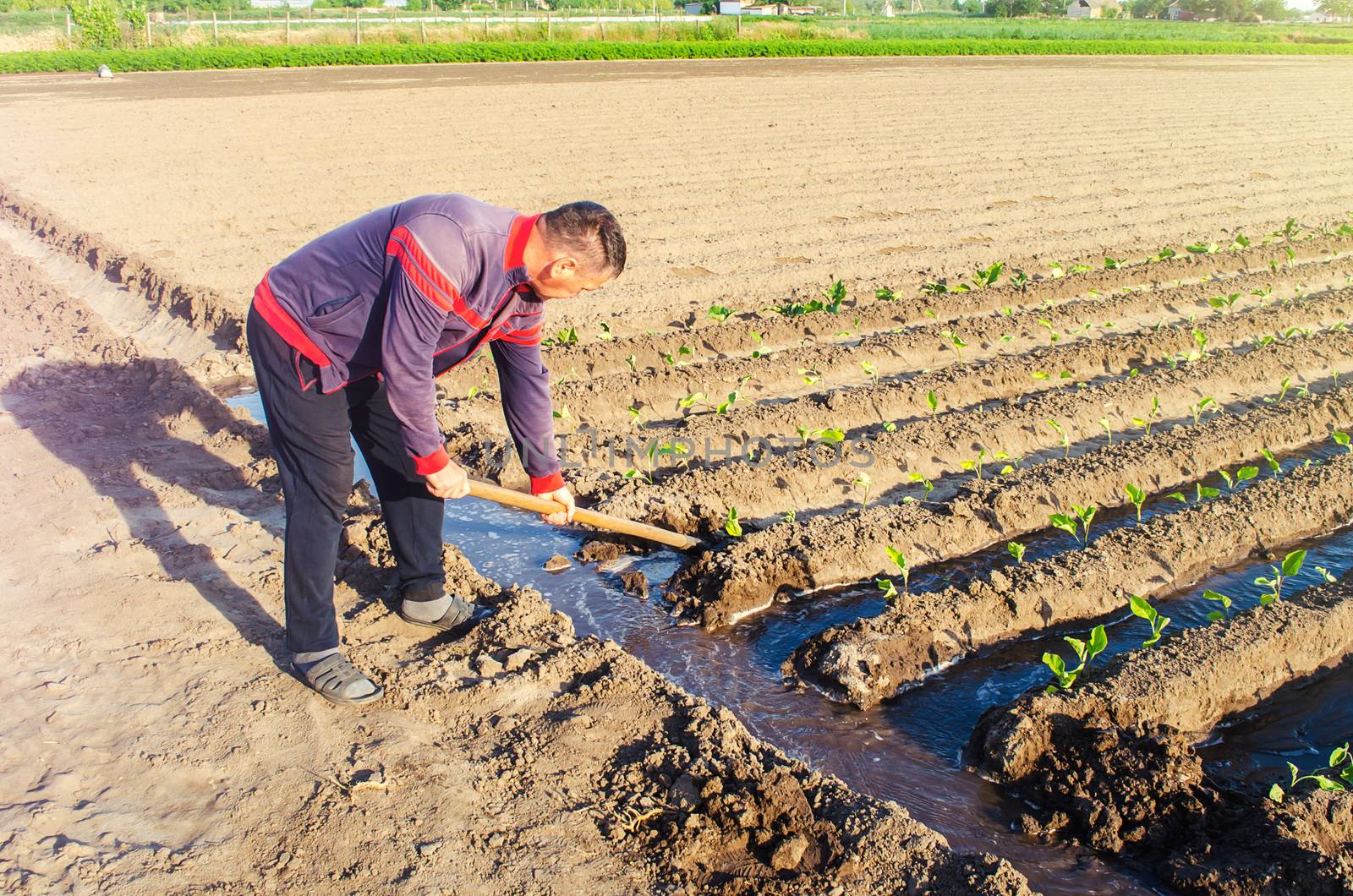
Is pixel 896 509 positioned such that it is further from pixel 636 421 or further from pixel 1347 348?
pixel 1347 348

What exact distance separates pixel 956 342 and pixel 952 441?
1.33 m

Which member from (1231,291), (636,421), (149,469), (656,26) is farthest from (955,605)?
(656,26)

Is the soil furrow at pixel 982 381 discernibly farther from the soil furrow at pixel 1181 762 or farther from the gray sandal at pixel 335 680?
the soil furrow at pixel 1181 762

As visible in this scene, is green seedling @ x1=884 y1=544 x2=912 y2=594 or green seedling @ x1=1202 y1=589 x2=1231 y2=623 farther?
green seedling @ x1=884 y1=544 x2=912 y2=594

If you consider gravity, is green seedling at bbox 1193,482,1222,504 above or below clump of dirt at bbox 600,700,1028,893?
above

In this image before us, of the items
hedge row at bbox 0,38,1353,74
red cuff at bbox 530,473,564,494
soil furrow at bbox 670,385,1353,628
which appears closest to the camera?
red cuff at bbox 530,473,564,494

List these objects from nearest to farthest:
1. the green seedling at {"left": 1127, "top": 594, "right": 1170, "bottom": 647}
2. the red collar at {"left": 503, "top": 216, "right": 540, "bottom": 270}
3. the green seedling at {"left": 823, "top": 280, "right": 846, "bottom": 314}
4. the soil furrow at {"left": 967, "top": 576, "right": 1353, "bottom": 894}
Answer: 1. the soil furrow at {"left": 967, "top": 576, "right": 1353, "bottom": 894}
2. the red collar at {"left": 503, "top": 216, "right": 540, "bottom": 270}
3. the green seedling at {"left": 1127, "top": 594, "right": 1170, "bottom": 647}
4. the green seedling at {"left": 823, "top": 280, "right": 846, "bottom": 314}

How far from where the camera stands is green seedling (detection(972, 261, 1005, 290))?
8.49 m

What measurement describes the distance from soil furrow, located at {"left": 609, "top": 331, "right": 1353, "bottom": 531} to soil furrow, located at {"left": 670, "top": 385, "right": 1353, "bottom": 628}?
1.04ft

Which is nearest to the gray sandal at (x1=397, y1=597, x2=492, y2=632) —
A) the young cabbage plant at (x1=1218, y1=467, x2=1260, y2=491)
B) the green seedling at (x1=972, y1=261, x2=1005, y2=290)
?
the young cabbage plant at (x1=1218, y1=467, x2=1260, y2=491)

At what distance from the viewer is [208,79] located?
2323cm

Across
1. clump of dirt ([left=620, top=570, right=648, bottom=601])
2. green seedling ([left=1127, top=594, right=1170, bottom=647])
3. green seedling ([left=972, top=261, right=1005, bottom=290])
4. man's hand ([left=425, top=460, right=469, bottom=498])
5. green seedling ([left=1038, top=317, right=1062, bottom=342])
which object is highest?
green seedling ([left=972, top=261, right=1005, bottom=290])

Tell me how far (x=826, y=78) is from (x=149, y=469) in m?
22.3

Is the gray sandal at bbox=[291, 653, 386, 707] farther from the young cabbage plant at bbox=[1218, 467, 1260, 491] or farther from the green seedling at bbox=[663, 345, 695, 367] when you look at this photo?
the young cabbage plant at bbox=[1218, 467, 1260, 491]
